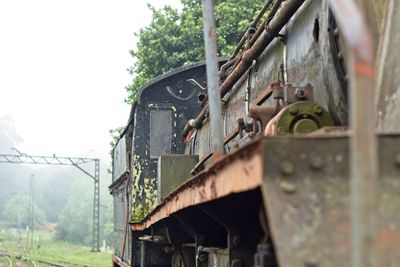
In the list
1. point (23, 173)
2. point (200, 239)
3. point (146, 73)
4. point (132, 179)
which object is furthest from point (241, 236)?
point (23, 173)

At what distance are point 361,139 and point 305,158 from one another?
0.36 m

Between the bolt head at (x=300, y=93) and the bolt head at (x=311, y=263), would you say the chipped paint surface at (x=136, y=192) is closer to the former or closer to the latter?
the bolt head at (x=300, y=93)

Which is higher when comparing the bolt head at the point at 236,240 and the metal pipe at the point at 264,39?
the metal pipe at the point at 264,39

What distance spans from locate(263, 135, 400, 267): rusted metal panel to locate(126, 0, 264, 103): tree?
641 inches

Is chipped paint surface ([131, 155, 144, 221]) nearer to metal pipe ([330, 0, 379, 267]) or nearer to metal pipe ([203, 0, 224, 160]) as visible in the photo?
metal pipe ([203, 0, 224, 160])

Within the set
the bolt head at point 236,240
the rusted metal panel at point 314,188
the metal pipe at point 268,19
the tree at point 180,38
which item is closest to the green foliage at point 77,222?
Result: the tree at point 180,38

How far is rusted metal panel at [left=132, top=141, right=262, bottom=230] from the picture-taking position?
1.62 meters

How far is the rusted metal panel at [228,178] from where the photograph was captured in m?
1.62

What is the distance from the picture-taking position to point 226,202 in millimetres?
2891

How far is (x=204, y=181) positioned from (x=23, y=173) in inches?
4890

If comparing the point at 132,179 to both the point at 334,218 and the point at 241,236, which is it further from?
the point at 334,218

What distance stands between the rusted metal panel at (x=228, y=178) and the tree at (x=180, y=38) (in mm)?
15195

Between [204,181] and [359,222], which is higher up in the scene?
[204,181]

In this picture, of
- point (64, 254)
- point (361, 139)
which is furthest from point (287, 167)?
point (64, 254)
